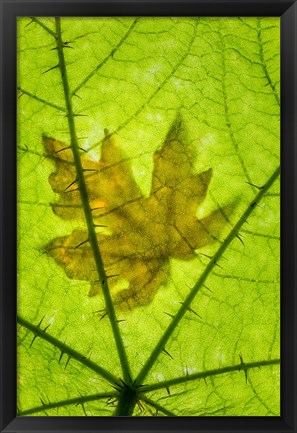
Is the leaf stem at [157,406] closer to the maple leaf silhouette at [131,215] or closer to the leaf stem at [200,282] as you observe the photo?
the leaf stem at [200,282]

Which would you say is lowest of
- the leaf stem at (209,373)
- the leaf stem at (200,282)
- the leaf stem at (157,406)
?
the leaf stem at (157,406)

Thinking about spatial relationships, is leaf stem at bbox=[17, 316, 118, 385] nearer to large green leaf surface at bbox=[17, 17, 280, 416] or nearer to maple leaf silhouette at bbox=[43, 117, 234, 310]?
large green leaf surface at bbox=[17, 17, 280, 416]

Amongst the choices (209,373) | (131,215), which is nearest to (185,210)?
(131,215)

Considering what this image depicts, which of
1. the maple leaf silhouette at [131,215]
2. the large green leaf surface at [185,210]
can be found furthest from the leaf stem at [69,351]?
the maple leaf silhouette at [131,215]

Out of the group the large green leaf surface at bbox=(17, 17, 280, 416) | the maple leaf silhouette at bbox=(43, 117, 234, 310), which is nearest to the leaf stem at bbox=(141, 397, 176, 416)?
the large green leaf surface at bbox=(17, 17, 280, 416)
